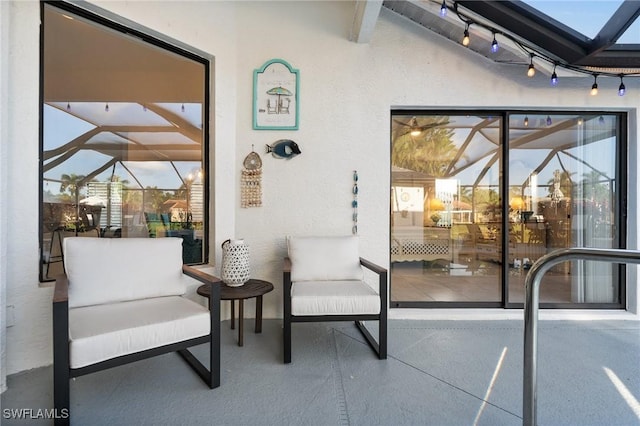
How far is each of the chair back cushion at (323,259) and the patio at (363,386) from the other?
525 millimetres

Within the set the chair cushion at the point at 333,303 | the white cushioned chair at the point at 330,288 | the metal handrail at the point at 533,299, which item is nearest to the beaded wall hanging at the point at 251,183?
the white cushioned chair at the point at 330,288

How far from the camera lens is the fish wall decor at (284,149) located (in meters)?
3.20

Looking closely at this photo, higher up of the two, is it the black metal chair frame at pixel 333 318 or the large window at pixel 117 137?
the large window at pixel 117 137

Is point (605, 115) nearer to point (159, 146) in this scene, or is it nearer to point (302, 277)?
point (302, 277)

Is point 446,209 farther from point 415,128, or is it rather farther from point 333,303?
point 333,303

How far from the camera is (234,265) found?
2627 mm

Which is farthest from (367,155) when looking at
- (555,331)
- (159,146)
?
(159,146)

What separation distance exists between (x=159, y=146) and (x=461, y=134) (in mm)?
4298

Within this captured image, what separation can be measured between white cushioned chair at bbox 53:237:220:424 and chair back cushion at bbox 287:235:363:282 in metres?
0.93

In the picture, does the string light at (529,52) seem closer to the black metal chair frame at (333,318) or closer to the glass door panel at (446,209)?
the glass door panel at (446,209)

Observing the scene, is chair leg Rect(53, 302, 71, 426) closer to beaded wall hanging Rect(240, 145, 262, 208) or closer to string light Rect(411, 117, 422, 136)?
beaded wall hanging Rect(240, 145, 262, 208)

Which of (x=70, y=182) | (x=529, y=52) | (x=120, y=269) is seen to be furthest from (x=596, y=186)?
(x=70, y=182)

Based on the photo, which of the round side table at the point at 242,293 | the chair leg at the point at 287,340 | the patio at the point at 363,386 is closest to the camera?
the patio at the point at 363,386

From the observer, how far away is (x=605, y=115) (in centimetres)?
343
